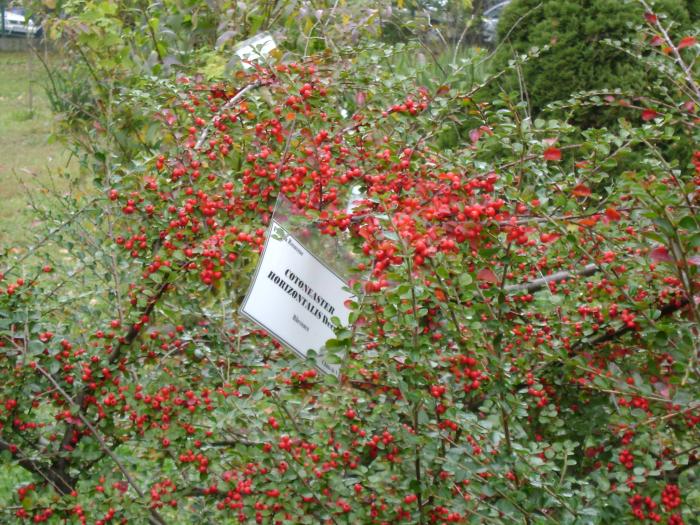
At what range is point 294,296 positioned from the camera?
6.03 feet

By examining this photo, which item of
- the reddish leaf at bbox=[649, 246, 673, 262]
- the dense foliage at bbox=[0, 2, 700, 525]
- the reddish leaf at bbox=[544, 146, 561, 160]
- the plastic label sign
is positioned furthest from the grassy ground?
the reddish leaf at bbox=[649, 246, 673, 262]

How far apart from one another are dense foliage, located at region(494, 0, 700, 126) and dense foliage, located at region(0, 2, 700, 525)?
3.14 meters

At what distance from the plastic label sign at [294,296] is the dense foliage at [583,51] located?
3.77 m

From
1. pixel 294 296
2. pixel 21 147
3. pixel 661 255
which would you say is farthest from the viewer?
pixel 21 147

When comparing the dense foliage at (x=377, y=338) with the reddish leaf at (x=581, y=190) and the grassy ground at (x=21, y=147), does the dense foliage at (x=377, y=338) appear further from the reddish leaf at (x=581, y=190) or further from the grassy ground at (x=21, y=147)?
the grassy ground at (x=21, y=147)

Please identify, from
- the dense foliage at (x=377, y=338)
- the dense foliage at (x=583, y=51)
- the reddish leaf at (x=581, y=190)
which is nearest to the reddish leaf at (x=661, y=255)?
the dense foliage at (x=377, y=338)

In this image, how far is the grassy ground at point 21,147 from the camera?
7.57m

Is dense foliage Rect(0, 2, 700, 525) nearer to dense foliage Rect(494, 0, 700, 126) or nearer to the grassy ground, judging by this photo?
dense foliage Rect(494, 0, 700, 126)

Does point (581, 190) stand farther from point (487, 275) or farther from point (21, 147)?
point (21, 147)

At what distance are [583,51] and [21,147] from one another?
7.27 meters

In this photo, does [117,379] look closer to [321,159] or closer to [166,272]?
[166,272]

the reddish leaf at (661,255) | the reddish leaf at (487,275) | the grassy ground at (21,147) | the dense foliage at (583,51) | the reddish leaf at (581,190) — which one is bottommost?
the grassy ground at (21,147)

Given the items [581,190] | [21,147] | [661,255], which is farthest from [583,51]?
[21,147]

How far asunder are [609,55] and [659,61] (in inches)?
116
